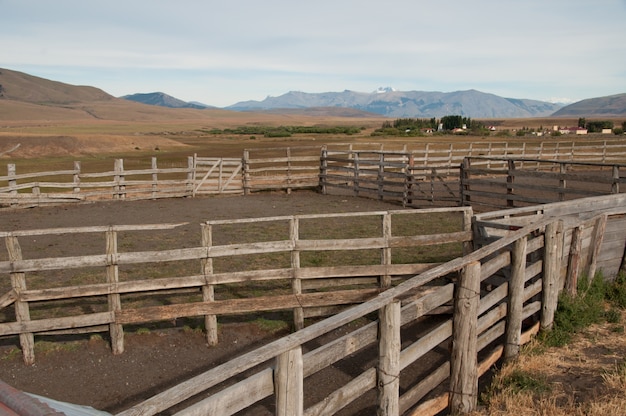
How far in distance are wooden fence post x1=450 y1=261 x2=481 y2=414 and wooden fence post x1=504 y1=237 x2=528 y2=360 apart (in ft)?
3.70

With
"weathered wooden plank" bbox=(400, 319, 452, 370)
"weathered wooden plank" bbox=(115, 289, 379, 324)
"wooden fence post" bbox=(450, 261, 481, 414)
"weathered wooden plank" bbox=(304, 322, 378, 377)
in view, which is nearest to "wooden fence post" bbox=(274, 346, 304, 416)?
"weathered wooden plank" bbox=(304, 322, 378, 377)

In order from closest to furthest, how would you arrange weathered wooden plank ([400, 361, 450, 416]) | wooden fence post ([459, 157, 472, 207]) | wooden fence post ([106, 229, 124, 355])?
weathered wooden plank ([400, 361, 450, 416]), wooden fence post ([106, 229, 124, 355]), wooden fence post ([459, 157, 472, 207])

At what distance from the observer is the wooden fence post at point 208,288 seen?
682cm

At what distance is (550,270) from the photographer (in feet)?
21.4

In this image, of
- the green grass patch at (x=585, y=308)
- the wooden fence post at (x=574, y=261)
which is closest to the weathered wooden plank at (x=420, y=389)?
the green grass patch at (x=585, y=308)

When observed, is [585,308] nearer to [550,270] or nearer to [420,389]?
[550,270]

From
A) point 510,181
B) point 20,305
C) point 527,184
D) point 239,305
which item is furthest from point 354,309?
point 527,184

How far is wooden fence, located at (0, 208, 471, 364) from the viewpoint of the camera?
21.2 ft

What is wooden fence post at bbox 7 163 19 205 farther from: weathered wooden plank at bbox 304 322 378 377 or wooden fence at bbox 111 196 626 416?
weathered wooden plank at bbox 304 322 378 377

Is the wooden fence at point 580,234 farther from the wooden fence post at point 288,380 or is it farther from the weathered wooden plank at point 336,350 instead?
the wooden fence post at point 288,380

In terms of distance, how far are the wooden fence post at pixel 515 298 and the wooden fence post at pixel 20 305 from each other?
5.27m

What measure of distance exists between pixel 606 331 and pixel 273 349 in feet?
17.8

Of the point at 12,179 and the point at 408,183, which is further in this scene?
the point at 408,183

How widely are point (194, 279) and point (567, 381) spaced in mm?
4210
